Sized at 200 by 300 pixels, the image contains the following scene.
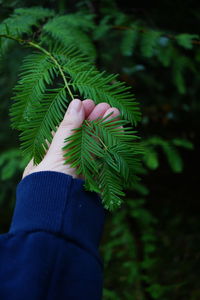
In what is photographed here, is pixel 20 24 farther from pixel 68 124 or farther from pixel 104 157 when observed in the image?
pixel 104 157

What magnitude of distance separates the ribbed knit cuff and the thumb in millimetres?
86

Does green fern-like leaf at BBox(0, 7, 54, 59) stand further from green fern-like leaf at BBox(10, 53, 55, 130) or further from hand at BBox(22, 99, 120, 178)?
hand at BBox(22, 99, 120, 178)

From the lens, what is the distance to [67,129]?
930 mm

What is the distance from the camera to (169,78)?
3.55 m

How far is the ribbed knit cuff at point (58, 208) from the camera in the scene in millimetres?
846

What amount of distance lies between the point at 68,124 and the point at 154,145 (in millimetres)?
1764

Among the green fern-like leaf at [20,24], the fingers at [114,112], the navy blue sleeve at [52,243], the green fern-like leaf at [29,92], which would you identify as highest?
the green fern-like leaf at [20,24]

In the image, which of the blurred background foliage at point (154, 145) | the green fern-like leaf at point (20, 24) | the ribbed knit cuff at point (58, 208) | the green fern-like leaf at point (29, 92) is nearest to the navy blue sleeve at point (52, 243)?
the ribbed knit cuff at point (58, 208)

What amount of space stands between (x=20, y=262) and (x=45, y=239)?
9cm

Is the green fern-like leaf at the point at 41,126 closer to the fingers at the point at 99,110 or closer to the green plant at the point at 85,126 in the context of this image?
the green plant at the point at 85,126

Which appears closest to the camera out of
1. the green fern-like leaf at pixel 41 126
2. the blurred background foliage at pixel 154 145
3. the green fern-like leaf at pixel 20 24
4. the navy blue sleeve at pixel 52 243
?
the navy blue sleeve at pixel 52 243

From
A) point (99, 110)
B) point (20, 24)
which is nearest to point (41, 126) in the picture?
point (99, 110)

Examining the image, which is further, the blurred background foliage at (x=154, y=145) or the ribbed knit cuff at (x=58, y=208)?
the blurred background foliage at (x=154, y=145)

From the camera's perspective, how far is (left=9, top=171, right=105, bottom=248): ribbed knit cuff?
2.78 ft
